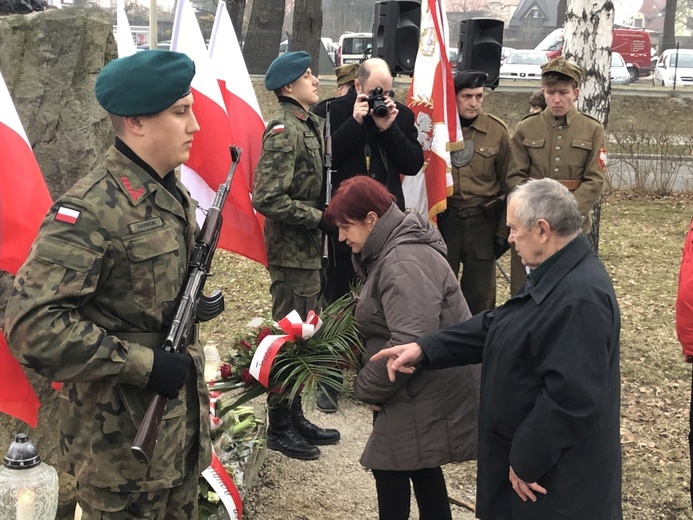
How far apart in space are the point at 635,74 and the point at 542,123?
96.6ft

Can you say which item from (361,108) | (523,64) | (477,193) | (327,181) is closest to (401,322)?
(327,181)

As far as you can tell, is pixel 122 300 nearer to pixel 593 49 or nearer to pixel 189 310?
pixel 189 310

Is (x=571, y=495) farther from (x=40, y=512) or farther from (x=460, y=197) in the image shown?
(x=460, y=197)

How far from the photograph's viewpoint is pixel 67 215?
7.73 ft

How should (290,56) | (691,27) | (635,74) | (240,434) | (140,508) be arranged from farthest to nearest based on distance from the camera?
(691,27) < (635,74) < (290,56) < (240,434) < (140,508)

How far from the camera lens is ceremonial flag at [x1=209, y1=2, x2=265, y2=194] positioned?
520cm

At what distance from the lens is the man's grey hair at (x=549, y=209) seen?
2.74 metres

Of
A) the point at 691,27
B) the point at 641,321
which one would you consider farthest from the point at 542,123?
the point at 691,27

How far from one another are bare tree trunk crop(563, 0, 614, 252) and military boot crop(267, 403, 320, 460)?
11.3 ft

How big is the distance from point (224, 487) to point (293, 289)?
139cm

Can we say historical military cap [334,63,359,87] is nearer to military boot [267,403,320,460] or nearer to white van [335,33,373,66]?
military boot [267,403,320,460]

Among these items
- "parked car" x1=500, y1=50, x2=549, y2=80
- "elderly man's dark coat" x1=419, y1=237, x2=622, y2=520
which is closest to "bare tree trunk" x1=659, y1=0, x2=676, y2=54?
"parked car" x1=500, y1=50, x2=549, y2=80

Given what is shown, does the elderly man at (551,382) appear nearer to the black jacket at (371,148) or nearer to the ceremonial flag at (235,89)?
the black jacket at (371,148)

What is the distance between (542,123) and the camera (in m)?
6.00
